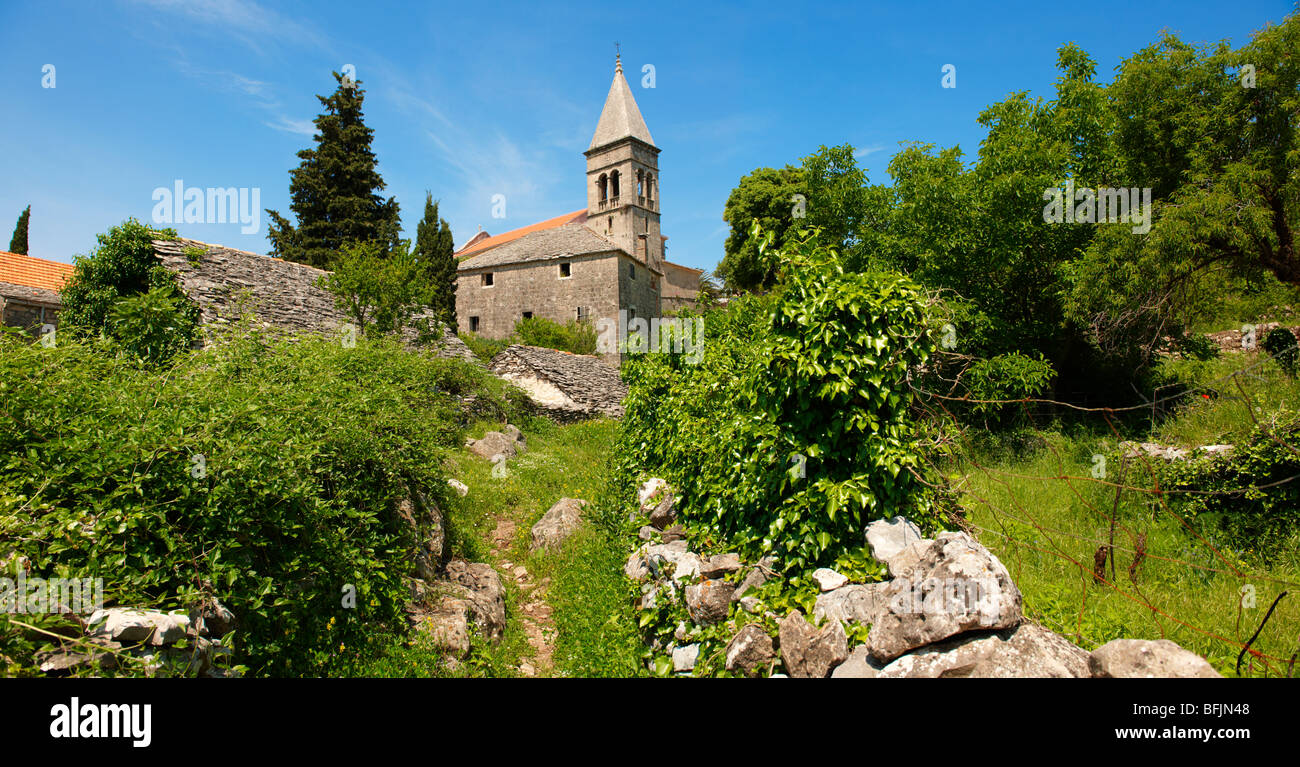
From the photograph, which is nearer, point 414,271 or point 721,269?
point 414,271

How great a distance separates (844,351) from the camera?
179 inches

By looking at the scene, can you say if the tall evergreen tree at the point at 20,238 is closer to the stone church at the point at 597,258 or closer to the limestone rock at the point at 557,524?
the stone church at the point at 597,258

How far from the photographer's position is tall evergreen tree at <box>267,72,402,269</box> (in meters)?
27.2

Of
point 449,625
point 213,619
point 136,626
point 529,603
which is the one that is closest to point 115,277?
point 529,603

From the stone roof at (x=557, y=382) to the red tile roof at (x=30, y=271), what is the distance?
49.5 ft

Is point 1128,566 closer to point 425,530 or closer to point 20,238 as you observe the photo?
point 425,530

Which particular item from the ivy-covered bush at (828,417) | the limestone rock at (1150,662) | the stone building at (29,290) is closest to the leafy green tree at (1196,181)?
the ivy-covered bush at (828,417)

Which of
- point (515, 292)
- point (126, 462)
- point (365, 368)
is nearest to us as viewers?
point (126, 462)

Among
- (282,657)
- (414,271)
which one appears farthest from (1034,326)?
(414,271)

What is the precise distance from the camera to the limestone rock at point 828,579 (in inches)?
162

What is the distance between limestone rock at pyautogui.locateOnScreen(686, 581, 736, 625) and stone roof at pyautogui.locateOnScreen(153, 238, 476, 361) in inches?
428

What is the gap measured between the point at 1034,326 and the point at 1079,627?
1070 centimetres
